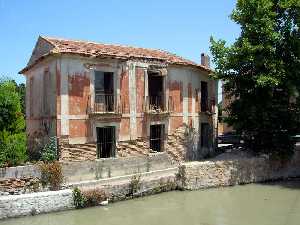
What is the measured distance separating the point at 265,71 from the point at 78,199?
11.9m

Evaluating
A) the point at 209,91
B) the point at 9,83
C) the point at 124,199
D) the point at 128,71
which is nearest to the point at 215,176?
the point at 124,199

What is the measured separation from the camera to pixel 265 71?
21.5 m

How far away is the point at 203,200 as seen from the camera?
1784cm

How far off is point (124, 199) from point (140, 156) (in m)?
3.20

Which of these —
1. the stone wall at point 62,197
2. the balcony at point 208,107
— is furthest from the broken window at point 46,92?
the balcony at point 208,107

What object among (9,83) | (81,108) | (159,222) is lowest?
(159,222)

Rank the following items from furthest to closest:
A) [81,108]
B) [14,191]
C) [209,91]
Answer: [209,91]
[81,108]
[14,191]

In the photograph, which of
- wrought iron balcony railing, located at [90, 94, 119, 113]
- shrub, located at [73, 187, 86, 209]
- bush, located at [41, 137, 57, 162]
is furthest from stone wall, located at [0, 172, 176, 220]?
wrought iron balcony railing, located at [90, 94, 119, 113]

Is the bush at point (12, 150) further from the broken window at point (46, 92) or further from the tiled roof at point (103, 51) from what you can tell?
the tiled roof at point (103, 51)

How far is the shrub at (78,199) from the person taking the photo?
1608cm

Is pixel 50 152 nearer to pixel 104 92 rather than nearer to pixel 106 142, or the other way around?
pixel 106 142

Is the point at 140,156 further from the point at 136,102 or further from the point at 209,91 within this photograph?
the point at 209,91

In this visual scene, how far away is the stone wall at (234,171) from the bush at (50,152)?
19.7 feet

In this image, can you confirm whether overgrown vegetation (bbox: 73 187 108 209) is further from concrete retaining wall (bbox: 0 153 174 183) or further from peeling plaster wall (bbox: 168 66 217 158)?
peeling plaster wall (bbox: 168 66 217 158)
